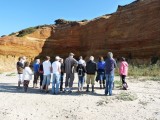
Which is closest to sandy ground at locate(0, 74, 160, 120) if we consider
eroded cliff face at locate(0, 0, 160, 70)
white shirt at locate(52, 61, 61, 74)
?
white shirt at locate(52, 61, 61, 74)

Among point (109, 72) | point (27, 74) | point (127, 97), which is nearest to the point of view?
point (127, 97)

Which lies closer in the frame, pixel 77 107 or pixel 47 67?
pixel 77 107

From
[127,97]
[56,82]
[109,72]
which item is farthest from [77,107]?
[56,82]

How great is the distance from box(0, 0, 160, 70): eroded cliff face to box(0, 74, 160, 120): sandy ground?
2249 cm

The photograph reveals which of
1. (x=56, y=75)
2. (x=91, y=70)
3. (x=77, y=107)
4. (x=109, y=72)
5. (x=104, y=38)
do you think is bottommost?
(x=77, y=107)

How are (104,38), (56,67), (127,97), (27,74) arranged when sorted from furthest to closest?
(104,38) → (27,74) → (56,67) → (127,97)

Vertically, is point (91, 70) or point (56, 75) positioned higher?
point (91, 70)

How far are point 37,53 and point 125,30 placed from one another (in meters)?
16.7

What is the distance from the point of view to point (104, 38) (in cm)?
4419

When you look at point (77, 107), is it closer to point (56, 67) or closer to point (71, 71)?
point (56, 67)

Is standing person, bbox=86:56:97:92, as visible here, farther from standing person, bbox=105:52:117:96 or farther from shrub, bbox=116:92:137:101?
shrub, bbox=116:92:137:101

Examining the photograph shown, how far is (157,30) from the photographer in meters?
35.5

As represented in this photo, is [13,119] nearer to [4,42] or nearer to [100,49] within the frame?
[100,49]

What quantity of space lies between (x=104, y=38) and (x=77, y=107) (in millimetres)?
32987
